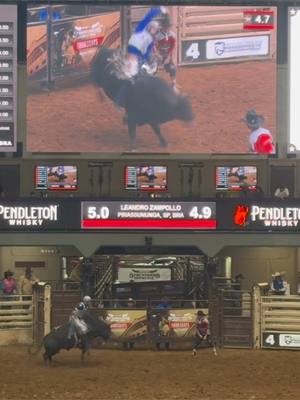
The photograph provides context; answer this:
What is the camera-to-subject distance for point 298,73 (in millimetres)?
33531

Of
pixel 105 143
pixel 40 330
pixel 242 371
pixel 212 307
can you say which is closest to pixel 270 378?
pixel 242 371

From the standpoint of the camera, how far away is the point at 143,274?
29.1 metres

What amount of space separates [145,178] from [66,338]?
51.7 ft

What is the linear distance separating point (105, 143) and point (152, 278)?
6.96 meters

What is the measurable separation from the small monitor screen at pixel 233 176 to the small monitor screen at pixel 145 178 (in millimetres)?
2497

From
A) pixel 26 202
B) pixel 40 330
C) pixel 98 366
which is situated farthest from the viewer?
pixel 26 202

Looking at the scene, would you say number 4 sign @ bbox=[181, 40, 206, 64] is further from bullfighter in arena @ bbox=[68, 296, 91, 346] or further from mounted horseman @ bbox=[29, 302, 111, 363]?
bullfighter in arena @ bbox=[68, 296, 91, 346]

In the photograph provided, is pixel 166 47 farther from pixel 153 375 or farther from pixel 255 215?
pixel 153 375

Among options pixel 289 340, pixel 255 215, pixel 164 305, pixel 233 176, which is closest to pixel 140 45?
pixel 233 176

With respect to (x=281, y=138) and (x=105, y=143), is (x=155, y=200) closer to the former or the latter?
(x=105, y=143)

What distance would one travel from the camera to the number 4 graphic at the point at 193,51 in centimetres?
3309

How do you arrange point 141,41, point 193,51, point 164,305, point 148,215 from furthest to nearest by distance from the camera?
point 193,51 → point 141,41 → point 148,215 → point 164,305

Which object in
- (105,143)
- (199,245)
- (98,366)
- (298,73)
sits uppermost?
Answer: (298,73)

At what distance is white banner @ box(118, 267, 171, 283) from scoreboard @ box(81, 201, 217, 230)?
2.18 m
